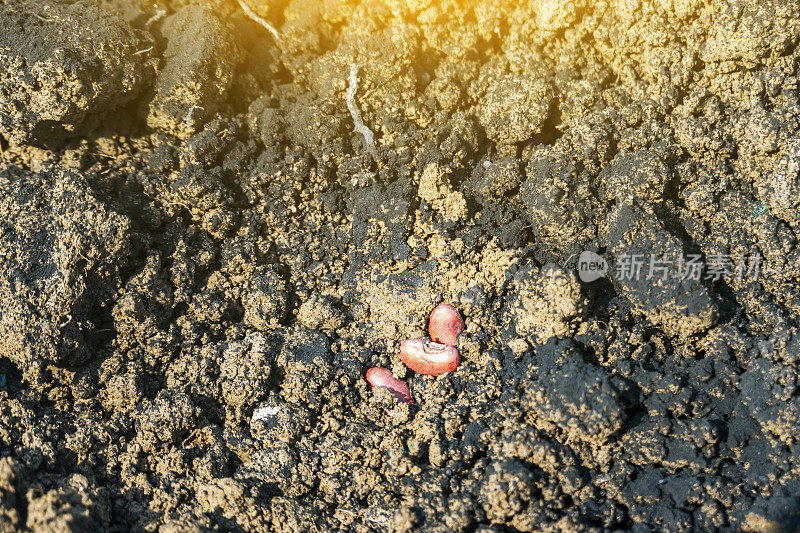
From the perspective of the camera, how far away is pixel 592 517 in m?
2.17

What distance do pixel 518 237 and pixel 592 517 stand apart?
3.91ft

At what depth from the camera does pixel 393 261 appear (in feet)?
9.06

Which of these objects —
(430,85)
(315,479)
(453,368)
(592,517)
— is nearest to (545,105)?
(430,85)

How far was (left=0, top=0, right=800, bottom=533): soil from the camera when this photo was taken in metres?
2.24

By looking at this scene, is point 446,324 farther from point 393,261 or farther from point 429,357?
point 393,261

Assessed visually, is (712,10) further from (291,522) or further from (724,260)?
(291,522)

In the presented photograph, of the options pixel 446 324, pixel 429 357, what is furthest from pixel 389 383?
pixel 446 324

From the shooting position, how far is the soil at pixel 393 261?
224cm
